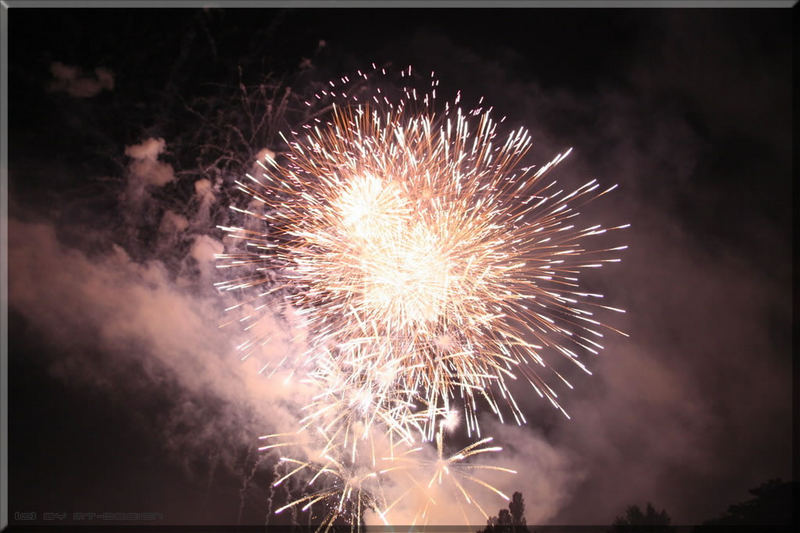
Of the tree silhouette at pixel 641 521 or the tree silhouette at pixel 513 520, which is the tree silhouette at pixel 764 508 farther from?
the tree silhouette at pixel 513 520

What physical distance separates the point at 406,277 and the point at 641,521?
1663 mm

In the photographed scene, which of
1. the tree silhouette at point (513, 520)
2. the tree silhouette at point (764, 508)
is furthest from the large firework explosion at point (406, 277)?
the tree silhouette at point (764, 508)

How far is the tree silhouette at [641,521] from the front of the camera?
2467 millimetres

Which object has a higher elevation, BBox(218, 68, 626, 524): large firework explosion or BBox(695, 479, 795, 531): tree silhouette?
BBox(218, 68, 626, 524): large firework explosion

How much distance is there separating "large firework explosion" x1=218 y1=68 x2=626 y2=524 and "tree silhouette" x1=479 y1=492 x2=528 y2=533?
0.15 metres

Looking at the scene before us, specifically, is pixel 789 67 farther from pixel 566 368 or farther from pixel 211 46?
pixel 211 46

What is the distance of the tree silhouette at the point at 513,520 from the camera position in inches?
97.3

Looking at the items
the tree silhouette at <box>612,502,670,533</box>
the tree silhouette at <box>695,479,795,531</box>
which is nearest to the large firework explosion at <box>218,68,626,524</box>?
the tree silhouette at <box>612,502,670,533</box>

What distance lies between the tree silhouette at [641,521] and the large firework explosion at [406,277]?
68cm

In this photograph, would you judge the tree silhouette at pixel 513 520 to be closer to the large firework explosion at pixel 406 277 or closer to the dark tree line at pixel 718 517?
the dark tree line at pixel 718 517

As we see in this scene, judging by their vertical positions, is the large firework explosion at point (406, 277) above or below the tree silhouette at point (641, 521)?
above

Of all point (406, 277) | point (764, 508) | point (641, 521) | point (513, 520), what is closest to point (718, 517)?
point (764, 508)

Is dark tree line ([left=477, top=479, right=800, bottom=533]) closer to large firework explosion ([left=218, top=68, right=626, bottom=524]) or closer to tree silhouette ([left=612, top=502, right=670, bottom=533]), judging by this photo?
tree silhouette ([left=612, top=502, right=670, bottom=533])

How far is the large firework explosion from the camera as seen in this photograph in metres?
2.39
